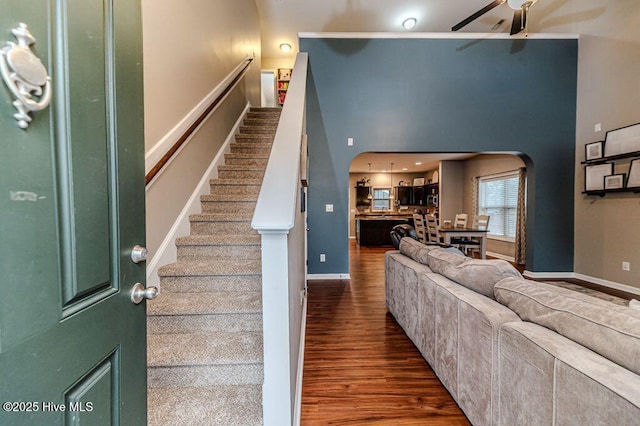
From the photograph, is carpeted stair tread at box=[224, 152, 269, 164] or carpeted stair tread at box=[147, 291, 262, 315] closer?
carpeted stair tread at box=[147, 291, 262, 315]

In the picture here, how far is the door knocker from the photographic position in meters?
0.43

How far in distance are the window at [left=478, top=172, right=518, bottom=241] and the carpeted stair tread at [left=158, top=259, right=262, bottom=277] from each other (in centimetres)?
612

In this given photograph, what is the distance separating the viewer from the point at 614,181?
3.71 m

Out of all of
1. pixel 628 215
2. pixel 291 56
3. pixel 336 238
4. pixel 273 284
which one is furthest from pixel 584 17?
pixel 273 284

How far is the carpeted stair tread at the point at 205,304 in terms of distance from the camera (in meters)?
1.72

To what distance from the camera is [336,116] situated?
4.31 m

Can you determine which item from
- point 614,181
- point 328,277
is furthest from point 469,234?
point 328,277

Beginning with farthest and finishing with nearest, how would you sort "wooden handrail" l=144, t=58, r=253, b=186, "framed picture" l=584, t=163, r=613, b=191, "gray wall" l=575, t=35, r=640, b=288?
"framed picture" l=584, t=163, r=613, b=191 < "gray wall" l=575, t=35, r=640, b=288 < "wooden handrail" l=144, t=58, r=253, b=186

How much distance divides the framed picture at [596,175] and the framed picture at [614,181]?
0.19ft

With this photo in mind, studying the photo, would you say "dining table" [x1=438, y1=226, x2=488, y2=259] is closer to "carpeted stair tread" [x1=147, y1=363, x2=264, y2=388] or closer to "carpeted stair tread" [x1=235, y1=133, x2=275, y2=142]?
"carpeted stair tread" [x1=235, y1=133, x2=275, y2=142]

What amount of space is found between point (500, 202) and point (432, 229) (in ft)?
7.97

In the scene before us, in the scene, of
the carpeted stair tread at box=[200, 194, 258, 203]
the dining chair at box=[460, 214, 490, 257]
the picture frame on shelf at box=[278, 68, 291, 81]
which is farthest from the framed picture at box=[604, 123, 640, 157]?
the picture frame on shelf at box=[278, 68, 291, 81]

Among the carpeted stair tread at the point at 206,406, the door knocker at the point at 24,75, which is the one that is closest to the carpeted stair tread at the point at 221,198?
the carpeted stair tread at the point at 206,406

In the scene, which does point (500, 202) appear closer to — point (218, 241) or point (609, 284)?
point (609, 284)
